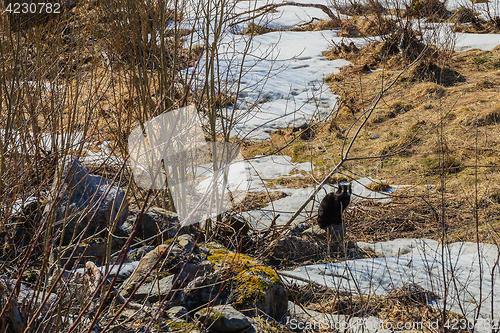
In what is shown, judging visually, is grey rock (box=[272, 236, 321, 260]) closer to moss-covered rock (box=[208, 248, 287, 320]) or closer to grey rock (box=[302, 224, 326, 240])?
grey rock (box=[302, 224, 326, 240])

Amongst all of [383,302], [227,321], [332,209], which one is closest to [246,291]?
[227,321]

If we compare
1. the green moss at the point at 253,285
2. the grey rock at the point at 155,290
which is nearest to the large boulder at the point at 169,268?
the grey rock at the point at 155,290

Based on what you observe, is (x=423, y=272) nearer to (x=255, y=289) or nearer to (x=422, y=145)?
(x=255, y=289)

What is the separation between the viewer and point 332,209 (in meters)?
4.79

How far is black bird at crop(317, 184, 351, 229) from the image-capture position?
473 centimetres

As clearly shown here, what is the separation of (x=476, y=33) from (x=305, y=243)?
10808 mm

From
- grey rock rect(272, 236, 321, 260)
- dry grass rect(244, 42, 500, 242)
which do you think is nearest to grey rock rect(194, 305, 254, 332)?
grey rock rect(272, 236, 321, 260)

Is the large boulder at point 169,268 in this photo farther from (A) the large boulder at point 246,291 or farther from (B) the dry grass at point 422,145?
(B) the dry grass at point 422,145

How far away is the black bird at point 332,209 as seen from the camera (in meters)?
4.73

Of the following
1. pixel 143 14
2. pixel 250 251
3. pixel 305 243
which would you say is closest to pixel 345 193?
pixel 305 243

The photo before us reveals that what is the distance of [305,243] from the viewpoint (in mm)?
4785

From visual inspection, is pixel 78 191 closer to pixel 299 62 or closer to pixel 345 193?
pixel 345 193

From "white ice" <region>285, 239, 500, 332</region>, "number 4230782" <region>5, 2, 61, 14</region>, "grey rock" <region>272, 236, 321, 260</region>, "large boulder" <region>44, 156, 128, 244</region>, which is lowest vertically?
"grey rock" <region>272, 236, 321, 260</region>

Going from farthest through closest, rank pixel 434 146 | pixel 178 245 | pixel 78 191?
pixel 434 146 < pixel 78 191 < pixel 178 245
